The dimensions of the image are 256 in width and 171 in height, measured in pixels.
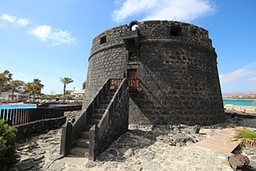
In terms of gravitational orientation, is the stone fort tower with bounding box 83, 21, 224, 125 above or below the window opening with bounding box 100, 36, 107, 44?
below

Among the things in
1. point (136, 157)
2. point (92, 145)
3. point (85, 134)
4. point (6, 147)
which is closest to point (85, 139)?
point (85, 134)

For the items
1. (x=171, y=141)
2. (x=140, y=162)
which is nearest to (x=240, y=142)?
(x=171, y=141)

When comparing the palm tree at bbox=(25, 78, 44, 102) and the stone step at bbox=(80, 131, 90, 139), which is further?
the palm tree at bbox=(25, 78, 44, 102)

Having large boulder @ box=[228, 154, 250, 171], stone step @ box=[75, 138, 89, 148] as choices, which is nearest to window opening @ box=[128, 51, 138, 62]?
stone step @ box=[75, 138, 89, 148]

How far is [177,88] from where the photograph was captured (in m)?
10.4

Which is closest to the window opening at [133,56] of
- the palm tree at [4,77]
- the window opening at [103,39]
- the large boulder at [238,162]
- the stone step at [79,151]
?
the window opening at [103,39]

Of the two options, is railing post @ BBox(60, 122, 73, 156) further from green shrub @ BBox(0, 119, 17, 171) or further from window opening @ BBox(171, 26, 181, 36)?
window opening @ BBox(171, 26, 181, 36)

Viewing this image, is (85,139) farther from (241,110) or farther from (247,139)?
(241,110)

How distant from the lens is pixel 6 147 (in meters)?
4.25

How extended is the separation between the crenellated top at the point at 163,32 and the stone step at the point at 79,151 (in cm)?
768

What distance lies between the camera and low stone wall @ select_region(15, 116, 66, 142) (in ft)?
23.6

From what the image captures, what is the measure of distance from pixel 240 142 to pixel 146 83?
5.67 m

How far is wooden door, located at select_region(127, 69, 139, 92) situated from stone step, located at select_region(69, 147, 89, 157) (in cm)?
530

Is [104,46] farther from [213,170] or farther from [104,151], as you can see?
[213,170]
